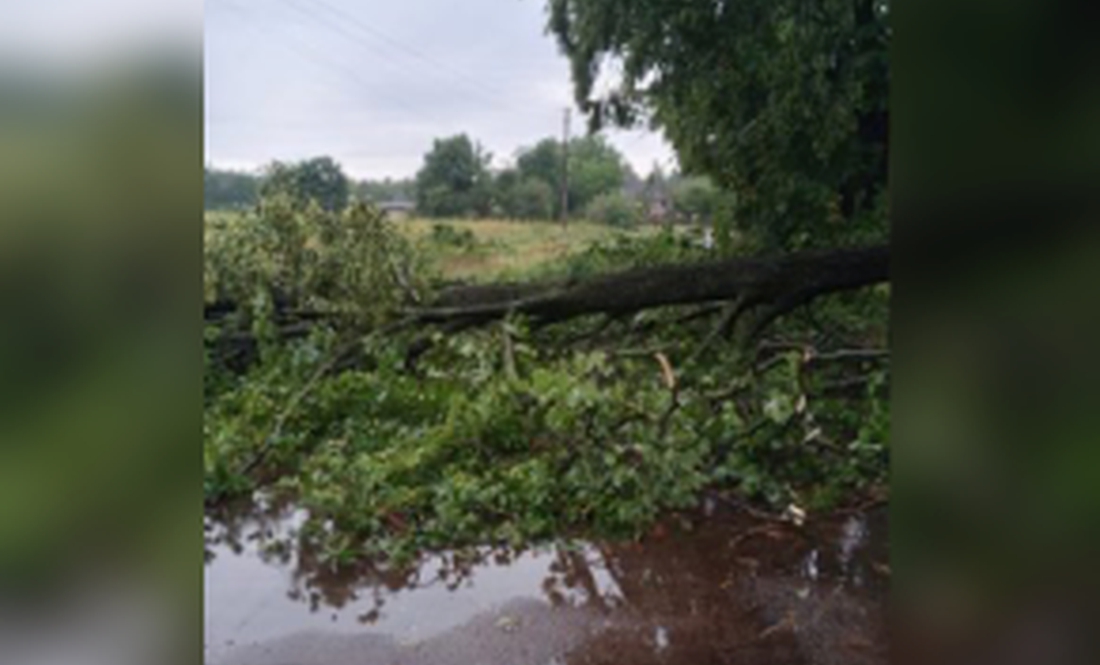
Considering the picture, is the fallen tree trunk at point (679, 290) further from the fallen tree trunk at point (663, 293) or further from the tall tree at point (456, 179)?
the tall tree at point (456, 179)

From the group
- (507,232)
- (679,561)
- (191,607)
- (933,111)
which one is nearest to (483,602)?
(679,561)

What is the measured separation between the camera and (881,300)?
205 inches

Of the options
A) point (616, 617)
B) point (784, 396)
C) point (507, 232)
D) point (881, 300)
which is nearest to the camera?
point (616, 617)

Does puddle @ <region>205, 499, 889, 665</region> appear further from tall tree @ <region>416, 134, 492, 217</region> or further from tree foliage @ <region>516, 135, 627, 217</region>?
tree foliage @ <region>516, 135, 627, 217</region>

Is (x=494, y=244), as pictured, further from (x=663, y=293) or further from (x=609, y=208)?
(x=609, y=208)

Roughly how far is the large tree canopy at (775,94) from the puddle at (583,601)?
2.18 metres

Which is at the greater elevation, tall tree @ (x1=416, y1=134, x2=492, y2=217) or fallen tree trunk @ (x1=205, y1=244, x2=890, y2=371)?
tall tree @ (x1=416, y1=134, x2=492, y2=217)

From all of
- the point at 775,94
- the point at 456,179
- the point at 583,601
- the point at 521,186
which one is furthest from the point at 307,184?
the point at 521,186

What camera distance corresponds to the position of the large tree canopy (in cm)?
525

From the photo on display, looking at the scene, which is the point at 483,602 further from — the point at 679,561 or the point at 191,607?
the point at 191,607

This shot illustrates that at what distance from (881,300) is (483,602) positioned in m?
3.07

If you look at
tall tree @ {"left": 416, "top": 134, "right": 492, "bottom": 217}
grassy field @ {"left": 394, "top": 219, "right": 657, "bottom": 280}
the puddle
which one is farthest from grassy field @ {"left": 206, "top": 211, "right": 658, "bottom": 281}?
the puddle

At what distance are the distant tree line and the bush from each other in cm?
2

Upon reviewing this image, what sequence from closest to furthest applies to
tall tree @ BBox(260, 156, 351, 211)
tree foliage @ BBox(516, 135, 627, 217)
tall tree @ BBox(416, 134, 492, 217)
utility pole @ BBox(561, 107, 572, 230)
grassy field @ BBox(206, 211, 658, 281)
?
1. tall tree @ BBox(260, 156, 351, 211)
2. grassy field @ BBox(206, 211, 658, 281)
3. tall tree @ BBox(416, 134, 492, 217)
4. utility pole @ BBox(561, 107, 572, 230)
5. tree foliage @ BBox(516, 135, 627, 217)
